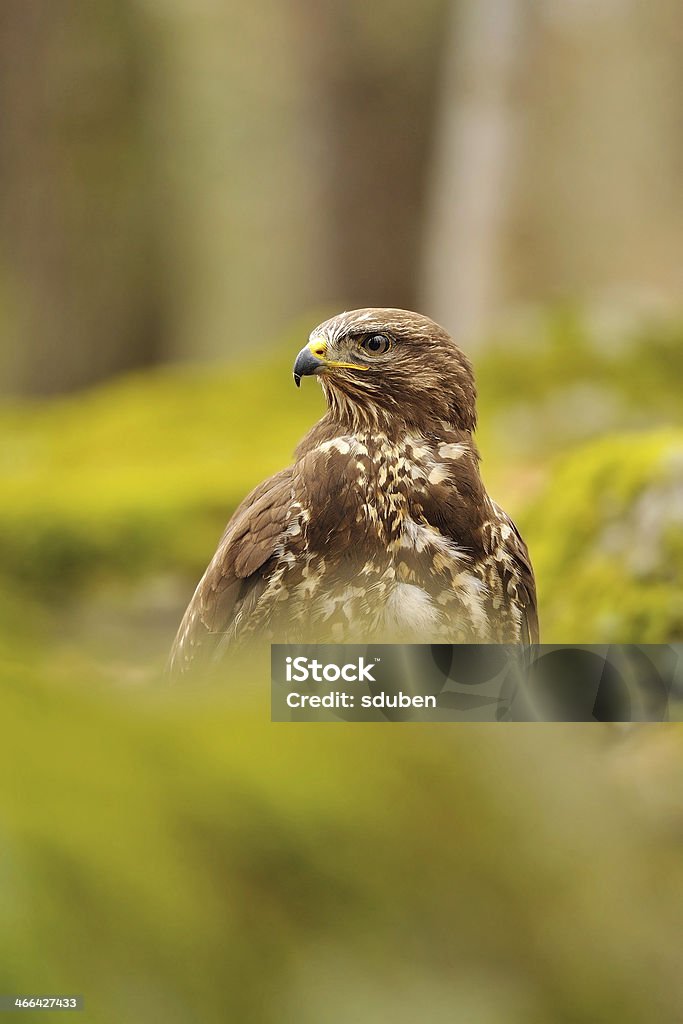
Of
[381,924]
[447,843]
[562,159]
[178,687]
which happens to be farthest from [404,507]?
[562,159]

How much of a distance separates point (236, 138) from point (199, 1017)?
711 cm

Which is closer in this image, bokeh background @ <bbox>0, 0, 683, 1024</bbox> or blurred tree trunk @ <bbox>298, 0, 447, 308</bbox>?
bokeh background @ <bbox>0, 0, 683, 1024</bbox>

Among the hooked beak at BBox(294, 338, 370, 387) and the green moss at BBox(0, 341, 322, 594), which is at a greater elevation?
the hooked beak at BBox(294, 338, 370, 387)

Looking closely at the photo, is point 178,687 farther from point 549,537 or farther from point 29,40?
point 29,40

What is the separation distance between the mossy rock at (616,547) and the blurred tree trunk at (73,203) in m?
5.81

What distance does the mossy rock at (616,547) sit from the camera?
2.25m

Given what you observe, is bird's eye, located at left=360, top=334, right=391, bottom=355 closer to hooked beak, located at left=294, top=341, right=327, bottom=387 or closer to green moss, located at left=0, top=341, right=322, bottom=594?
hooked beak, located at left=294, top=341, right=327, bottom=387

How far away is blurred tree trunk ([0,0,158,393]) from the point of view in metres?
7.47

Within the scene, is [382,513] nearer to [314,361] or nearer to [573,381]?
[314,361]

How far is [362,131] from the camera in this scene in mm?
7684

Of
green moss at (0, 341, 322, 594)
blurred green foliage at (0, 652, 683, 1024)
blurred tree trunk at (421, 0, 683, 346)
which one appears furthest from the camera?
blurred tree trunk at (421, 0, 683, 346)

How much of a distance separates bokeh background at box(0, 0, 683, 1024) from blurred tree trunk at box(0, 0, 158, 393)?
0.9 inches

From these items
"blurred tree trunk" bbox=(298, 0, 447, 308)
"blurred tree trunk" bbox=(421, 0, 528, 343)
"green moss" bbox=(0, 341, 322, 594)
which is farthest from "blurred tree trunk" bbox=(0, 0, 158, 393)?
"blurred tree trunk" bbox=(421, 0, 528, 343)

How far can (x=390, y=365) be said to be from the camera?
168 centimetres
